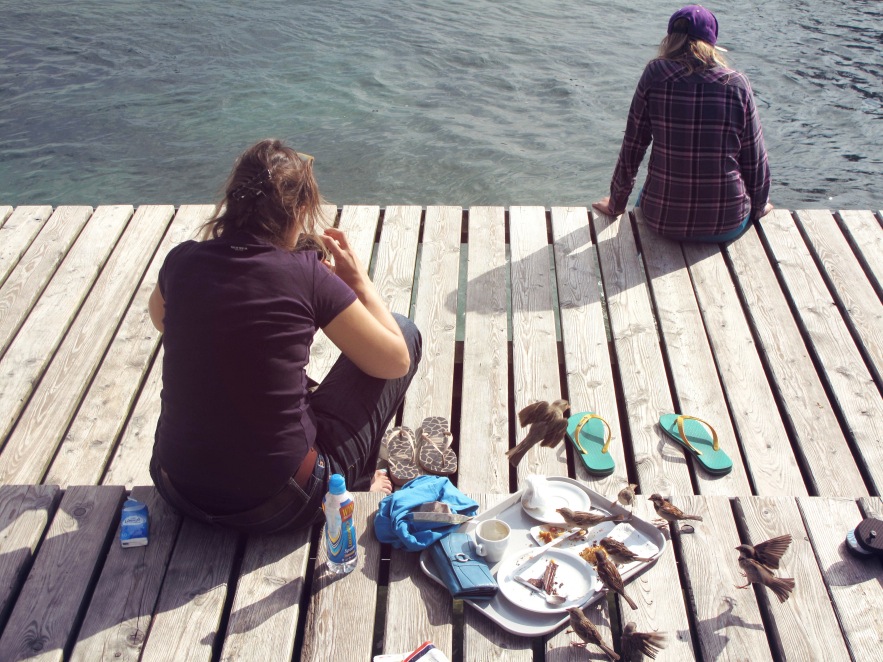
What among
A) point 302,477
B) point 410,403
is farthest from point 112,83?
point 302,477

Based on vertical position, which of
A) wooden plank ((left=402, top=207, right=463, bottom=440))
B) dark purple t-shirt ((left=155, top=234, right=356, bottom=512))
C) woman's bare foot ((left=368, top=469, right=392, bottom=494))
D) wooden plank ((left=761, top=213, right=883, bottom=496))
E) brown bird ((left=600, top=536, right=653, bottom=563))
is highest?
dark purple t-shirt ((left=155, top=234, right=356, bottom=512))

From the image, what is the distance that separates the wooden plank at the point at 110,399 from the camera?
121 inches

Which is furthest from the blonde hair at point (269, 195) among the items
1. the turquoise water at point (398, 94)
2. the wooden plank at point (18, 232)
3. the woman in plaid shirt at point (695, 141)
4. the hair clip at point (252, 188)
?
the turquoise water at point (398, 94)

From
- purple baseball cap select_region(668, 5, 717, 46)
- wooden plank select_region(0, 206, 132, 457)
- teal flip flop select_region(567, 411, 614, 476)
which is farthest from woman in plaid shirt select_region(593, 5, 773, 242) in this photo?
wooden plank select_region(0, 206, 132, 457)

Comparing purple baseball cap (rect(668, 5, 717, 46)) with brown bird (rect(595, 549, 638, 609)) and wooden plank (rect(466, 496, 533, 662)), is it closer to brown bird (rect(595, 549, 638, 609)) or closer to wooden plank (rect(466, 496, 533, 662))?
brown bird (rect(595, 549, 638, 609))

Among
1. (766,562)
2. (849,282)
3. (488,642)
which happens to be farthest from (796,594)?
(849,282)

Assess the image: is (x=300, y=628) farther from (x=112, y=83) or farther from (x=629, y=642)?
(x=112, y=83)

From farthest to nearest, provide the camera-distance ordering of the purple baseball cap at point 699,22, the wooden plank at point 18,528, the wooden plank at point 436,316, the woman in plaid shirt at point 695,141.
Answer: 1. the woman in plaid shirt at point 695,141
2. the purple baseball cap at point 699,22
3. the wooden plank at point 436,316
4. the wooden plank at point 18,528

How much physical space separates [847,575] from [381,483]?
1.47 meters

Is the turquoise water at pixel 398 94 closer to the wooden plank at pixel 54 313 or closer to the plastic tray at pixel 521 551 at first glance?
the wooden plank at pixel 54 313

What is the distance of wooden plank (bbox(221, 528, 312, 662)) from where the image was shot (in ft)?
7.13

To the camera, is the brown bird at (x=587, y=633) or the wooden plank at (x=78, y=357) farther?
the wooden plank at (x=78, y=357)

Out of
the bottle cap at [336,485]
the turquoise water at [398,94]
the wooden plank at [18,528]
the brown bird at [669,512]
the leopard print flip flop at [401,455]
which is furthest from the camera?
A: the turquoise water at [398,94]

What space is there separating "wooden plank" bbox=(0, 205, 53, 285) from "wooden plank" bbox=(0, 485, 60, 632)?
6.12 ft
